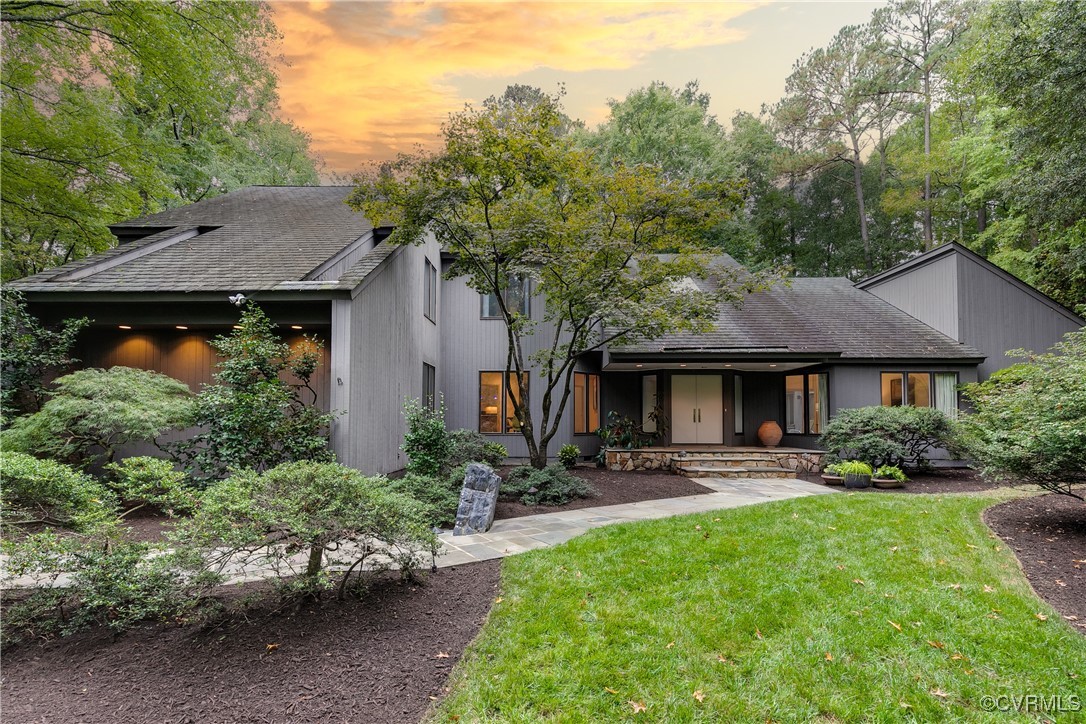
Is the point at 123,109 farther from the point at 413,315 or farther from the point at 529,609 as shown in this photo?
the point at 529,609

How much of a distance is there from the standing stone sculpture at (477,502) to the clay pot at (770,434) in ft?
27.4

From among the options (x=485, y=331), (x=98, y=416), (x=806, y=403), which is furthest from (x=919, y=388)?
(x=98, y=416)

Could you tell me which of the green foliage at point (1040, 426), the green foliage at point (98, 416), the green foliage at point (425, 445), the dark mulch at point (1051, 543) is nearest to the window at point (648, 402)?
the green foliage at point (425, 445)

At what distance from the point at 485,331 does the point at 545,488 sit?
220 inches

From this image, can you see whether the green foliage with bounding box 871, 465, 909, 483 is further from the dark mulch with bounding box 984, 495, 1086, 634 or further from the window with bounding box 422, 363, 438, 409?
the window with bounding box 422, 363, 438, 409

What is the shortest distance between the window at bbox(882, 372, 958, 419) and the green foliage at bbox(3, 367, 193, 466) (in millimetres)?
13447

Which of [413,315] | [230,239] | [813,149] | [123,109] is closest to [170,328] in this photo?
[230,239]

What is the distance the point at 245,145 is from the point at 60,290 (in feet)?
39.8

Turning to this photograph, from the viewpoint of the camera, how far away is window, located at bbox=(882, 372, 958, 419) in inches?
447

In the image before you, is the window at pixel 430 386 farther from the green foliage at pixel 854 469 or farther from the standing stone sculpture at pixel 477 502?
the green foliage at pixel 854 469

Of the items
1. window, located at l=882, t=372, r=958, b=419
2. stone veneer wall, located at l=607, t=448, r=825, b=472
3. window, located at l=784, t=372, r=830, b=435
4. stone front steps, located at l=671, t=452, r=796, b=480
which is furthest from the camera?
window, located at l=784, t=372, r=830, b=435

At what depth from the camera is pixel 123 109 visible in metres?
14.2

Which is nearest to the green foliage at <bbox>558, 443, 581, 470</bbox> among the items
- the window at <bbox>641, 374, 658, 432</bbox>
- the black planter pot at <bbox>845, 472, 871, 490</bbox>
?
the window at <bbox>641, 374, 658, 432</bbox>

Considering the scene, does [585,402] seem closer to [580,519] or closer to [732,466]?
[732,466]
